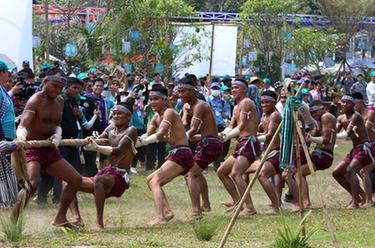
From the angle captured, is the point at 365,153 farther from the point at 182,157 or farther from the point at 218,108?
the point at 218,108

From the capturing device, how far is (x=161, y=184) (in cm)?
Result: 1223

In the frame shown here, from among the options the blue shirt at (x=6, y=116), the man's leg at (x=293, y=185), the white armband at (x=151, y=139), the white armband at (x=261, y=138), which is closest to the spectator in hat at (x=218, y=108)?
the man's leg at (x=293, y=185)

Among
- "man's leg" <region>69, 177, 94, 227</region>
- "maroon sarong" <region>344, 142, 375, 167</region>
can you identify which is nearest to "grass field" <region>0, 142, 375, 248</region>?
"man's leg" <region>69, 177, 94, 227</region>

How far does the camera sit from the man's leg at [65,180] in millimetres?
11023

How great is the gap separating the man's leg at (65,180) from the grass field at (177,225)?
20cm

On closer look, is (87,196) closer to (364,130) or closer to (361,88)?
(364,130)

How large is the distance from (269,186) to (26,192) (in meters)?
4.31

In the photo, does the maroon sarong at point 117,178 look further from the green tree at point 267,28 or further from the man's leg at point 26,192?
the green tree at point 267,28

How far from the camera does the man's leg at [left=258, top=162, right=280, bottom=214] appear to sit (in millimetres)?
13719

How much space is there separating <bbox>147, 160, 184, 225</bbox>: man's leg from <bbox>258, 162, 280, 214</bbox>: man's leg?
1.80 meters

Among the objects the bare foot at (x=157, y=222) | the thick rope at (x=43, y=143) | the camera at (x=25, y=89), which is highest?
the camera at (x=25, y=89)

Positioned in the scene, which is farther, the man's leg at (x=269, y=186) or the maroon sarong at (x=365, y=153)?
the maroon sarong at (x=365, y=153)

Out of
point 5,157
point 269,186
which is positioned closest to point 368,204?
point 269,186

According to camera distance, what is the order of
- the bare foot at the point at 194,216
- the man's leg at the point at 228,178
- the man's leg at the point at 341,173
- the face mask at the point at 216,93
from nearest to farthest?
1. the bare foot at the point at 194,216
2. the man's leg at the point at 228,178
3. the man's leg at the point at 341,173
4. the face mask at the point at 216,93
